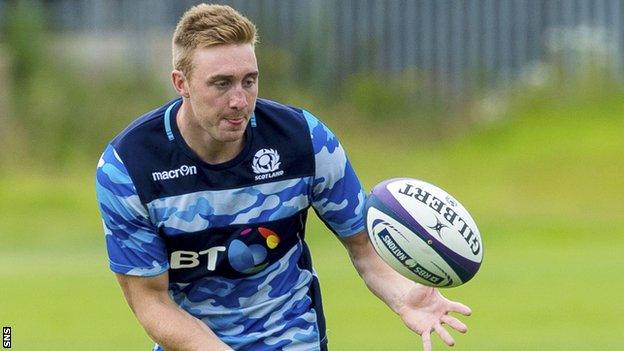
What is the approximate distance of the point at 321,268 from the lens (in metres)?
17.0

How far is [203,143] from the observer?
6.60 meters

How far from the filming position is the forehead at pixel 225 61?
6.30m

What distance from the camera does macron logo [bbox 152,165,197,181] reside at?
6547 millimetres

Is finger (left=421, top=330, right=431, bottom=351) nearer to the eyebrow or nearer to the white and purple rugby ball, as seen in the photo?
the white and purple rugby ball

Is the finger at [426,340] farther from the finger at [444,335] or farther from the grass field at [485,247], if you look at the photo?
the grass field at [485,247]

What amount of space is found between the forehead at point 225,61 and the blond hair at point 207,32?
0.02 m

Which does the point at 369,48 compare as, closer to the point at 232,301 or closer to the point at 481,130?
the point at 481,130

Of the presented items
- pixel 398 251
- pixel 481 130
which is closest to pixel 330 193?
pixel 398 251

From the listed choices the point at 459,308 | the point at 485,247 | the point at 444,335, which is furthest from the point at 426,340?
the point at 485,247

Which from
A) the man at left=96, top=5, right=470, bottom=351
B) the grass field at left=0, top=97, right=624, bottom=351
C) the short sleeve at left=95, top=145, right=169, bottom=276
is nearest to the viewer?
the man at left=96, top=5, right=470, bottom=351

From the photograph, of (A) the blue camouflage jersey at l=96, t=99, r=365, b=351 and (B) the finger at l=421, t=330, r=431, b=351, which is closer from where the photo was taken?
(B) the finger at l=421, t=330, r=431, b=351

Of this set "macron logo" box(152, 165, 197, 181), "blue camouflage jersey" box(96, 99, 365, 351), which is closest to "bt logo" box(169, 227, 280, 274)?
"blue camouflage jersey" box(96, 99, 365, 351)

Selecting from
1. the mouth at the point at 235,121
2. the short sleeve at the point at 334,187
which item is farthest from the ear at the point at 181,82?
the short sleeve at the point at 334,187

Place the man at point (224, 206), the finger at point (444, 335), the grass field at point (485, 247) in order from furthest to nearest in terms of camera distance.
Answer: the grass field at point (485, 247) → the man at point (224, 206) → the finger at point (444, 335)
